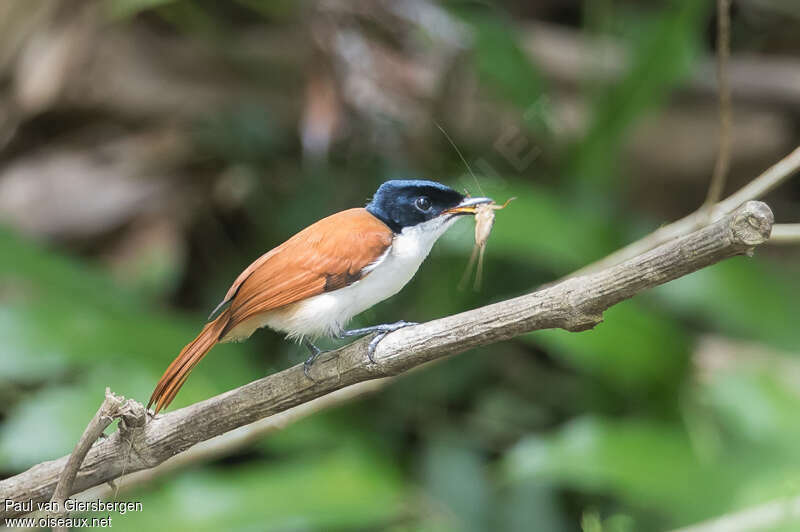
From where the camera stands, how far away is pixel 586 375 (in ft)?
12.0

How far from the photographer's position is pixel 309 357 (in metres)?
1.07

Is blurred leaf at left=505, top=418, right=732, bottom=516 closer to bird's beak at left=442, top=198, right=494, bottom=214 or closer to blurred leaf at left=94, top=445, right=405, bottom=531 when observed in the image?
blurred leaf at left=94, top=445, right=405, bottom=531

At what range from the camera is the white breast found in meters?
0.94

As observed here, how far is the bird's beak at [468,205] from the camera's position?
88 cm

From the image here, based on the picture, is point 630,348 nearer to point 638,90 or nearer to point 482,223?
point 638,90

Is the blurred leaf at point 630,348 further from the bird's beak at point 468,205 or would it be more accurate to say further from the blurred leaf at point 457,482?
the bird's beak at point 468,205

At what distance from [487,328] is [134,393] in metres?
0.82

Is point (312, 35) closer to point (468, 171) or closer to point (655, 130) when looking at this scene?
point (468, 171)

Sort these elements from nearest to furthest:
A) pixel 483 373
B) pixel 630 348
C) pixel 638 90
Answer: pixel 630 348
pixel 483 373
pixel 638 90

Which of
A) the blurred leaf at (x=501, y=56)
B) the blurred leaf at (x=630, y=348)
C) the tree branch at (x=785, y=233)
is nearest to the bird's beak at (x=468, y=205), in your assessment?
the tree branch at (x=785, y=233)

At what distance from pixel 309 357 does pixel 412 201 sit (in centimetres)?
26

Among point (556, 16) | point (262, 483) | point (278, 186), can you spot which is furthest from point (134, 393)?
point (556, 16)

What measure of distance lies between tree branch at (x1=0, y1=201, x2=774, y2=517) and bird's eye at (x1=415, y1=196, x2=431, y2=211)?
160 millimetres

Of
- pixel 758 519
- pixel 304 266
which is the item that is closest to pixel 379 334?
pixel 304 266
